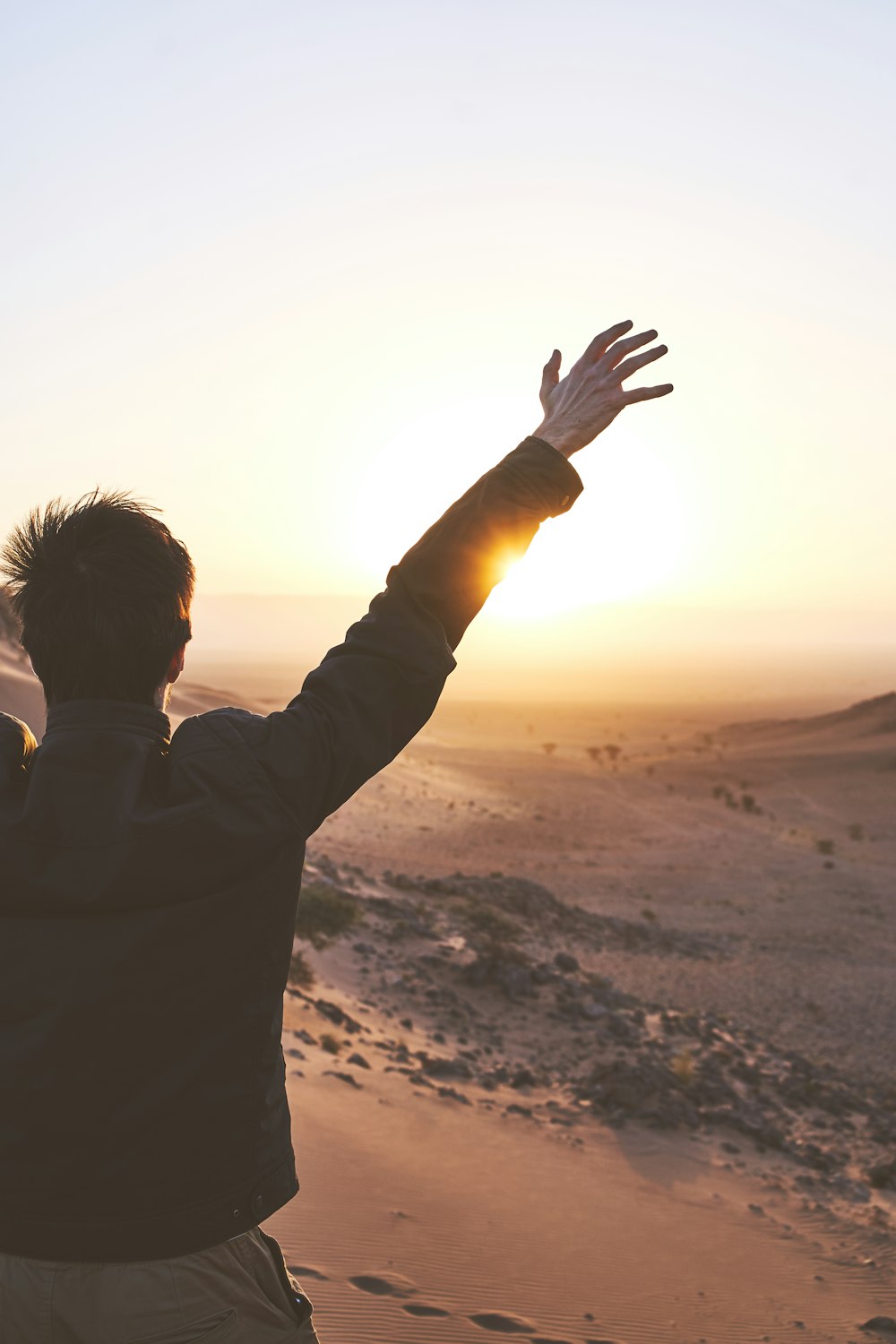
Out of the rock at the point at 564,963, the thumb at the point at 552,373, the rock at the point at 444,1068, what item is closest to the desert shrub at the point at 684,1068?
the rock at the point at 444,1068

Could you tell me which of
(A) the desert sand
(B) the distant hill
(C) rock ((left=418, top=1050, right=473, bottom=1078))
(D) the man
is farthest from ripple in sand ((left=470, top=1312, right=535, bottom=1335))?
(B) the distant hill

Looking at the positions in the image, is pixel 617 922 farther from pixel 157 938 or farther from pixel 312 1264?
pixel 157 938

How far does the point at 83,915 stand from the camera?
1524 mm

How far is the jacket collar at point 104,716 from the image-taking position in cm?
161

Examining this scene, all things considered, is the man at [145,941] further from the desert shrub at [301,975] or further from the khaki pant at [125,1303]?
the desert shrub at [301,975]

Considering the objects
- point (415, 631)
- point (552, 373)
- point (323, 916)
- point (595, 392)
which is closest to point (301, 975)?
point (323, 916)

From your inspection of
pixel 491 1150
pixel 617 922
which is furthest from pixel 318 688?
pixel 617 922

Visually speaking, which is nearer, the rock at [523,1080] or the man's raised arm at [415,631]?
the man's raised arm at [415,631]

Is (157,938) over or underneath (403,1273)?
over

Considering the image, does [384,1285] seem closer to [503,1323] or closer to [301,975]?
[503,1323]

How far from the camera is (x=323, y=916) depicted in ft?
47.0

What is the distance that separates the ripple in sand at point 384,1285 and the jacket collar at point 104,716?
445 centimetres

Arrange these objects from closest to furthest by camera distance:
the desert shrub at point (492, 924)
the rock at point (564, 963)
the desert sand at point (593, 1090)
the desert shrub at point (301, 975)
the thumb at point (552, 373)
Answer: the thumb at point (552, 373), the desert sand at point (593, 1090), the desert shrub at point (301, 975), the rock at point (564, 963), the desert shrub at point (492, 924)

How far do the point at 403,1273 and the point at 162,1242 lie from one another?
442 cm
